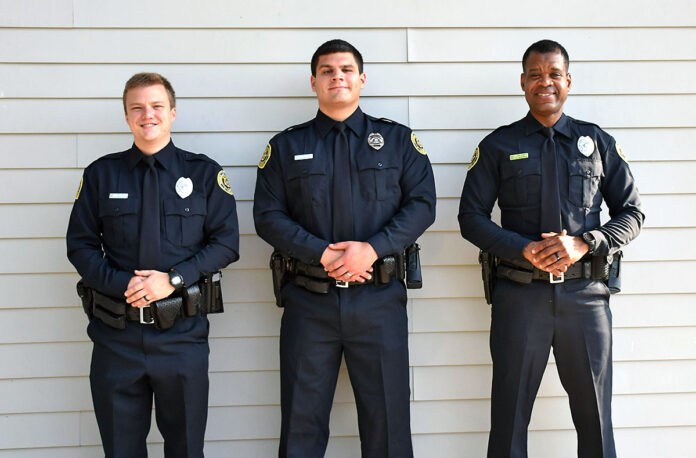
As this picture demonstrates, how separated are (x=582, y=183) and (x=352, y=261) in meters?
1.17

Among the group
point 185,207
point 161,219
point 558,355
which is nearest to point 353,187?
point 185,207

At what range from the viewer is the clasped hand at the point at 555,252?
2.82 m

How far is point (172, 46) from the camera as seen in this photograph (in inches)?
134

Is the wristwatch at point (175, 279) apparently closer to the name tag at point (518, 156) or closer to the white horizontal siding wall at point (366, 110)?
the white horizontal siding wall at point (366, 110)

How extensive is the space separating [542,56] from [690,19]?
3.66ft

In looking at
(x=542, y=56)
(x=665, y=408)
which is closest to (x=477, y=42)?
(x=542, y=56)

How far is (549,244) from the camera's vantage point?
2.83m

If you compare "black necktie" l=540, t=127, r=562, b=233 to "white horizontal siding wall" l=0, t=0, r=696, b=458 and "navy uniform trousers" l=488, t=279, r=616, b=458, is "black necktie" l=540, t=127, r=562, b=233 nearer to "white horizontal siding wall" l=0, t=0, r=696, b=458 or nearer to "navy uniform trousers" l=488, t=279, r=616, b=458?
"navy uniform trousers" l=488, t=279, r=616, b=458

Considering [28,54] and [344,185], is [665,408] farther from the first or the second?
[28,54]

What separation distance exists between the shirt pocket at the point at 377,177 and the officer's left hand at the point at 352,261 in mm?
292

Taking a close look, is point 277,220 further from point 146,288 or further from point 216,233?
point 146,288

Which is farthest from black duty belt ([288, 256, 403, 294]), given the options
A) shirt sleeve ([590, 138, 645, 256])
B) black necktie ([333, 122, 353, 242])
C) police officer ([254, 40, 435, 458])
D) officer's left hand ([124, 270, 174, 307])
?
shirt sleeve ([590, 138, 645, 256])

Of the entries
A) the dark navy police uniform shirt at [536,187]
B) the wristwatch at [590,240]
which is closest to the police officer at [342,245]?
the dark navy police uniform shirt at [536,187]

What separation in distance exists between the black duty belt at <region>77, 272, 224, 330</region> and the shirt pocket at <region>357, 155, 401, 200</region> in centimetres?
84
